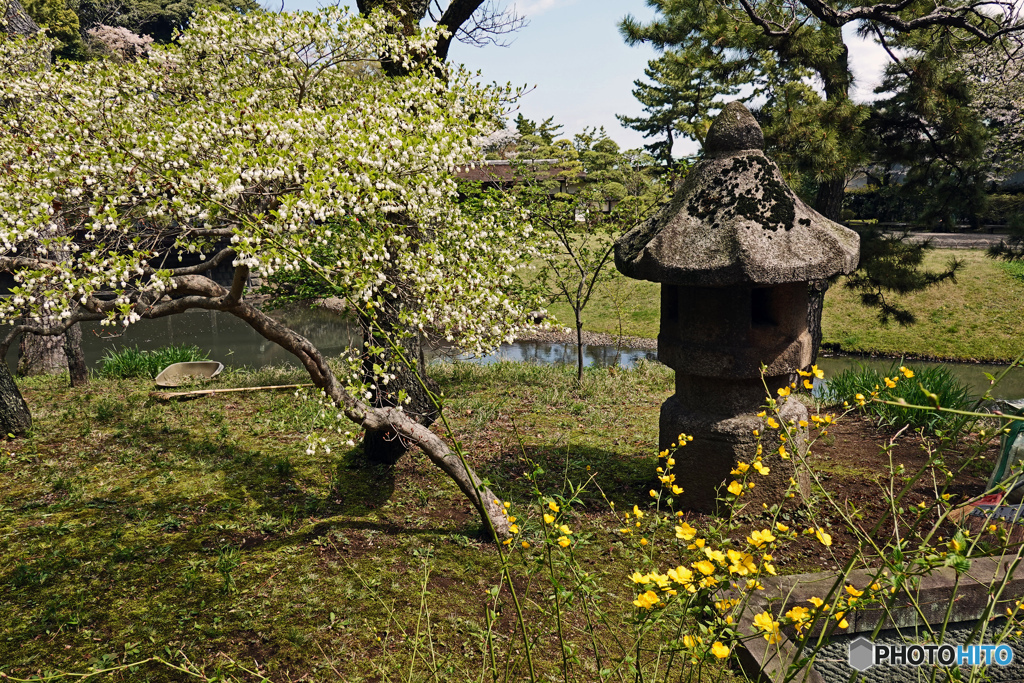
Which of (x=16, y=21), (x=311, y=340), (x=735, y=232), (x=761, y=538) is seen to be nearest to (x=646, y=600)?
(x=761, y=538)

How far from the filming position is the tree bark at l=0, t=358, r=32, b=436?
20.9 feet

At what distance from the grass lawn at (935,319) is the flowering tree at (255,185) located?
978 cm

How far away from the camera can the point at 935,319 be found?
18.7 m

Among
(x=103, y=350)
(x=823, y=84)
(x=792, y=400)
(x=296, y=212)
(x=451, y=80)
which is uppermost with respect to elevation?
(x=823, y=84)

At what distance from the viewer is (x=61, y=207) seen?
16.2 ft

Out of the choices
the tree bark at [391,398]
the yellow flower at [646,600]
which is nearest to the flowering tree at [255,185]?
the tree bark at [391,398]

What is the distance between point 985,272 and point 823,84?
1505cm

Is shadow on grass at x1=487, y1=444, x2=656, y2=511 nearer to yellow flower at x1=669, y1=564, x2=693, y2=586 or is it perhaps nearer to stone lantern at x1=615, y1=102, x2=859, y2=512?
stone lantern at x1=615, y1=102, x2=859, y2=512

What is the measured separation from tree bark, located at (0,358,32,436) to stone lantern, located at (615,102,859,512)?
619 cm

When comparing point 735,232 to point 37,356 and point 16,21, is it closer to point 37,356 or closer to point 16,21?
point 16,21

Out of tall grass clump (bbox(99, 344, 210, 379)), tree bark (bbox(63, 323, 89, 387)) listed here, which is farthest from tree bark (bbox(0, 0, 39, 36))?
tall grass clump (bbox(99, 344, 210, 379))

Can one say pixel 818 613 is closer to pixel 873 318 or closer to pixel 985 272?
pixel 873 318

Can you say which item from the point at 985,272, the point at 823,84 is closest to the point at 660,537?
→ the point at 823,84

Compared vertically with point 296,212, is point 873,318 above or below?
below
